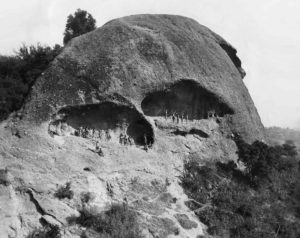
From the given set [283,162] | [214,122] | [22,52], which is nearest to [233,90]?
[214,122]

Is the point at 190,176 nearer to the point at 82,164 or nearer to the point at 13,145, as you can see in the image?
the point at 82,164

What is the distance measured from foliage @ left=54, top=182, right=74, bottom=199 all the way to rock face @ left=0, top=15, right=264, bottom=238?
0.13 metres

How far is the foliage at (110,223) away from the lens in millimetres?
22141

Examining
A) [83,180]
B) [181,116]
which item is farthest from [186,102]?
[83,180]

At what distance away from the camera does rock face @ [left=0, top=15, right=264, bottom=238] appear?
23094 mm

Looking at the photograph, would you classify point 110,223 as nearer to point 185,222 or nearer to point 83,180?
point 83,180

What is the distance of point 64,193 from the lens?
22922mm

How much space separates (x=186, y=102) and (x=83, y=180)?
25.9ft

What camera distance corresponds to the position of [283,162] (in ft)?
101

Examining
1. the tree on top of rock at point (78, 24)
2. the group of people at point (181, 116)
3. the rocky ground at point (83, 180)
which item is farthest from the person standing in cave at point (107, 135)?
the tree on top of rock at point (78, 24)

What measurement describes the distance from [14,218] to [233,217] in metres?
9.96

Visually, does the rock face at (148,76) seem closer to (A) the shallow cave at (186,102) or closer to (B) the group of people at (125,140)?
(A) the shallow cave at (186,102)

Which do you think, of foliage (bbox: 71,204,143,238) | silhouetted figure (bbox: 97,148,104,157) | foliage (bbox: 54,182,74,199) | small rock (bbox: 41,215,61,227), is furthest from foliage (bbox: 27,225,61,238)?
silhouetted figure (bbox: 97,148,104,157)

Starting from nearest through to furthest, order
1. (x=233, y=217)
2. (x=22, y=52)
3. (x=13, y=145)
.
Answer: (x=13, y=145), (x=233, y=217), (x=22, y=52)
